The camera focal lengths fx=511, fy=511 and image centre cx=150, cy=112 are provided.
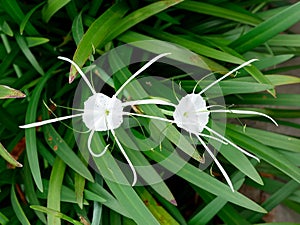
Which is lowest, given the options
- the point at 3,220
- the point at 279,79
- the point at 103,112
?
the point at 3,220

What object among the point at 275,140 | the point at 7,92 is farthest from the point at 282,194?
the point at 7,92

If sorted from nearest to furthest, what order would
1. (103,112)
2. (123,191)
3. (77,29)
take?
(103,112)
(123,191)
(77,29)

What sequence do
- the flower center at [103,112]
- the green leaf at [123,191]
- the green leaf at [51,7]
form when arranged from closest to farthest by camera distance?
the flower center at [103,112] < the green leaf at [123,191] < the green leaf at [51,7]

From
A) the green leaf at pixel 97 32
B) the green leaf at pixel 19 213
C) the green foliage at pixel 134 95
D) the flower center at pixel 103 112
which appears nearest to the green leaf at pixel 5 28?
the green foliage at pixel 134 95

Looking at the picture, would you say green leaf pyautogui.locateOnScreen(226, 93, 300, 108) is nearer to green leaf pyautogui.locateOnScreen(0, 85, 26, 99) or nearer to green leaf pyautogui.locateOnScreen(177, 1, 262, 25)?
green leaf pyautogui.locateOnScreen(177, 1, 262, 25)

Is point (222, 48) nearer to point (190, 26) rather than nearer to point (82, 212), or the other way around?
point (190, 26)

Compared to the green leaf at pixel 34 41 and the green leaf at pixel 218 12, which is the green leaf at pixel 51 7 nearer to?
the green leaf at pixel 34 41

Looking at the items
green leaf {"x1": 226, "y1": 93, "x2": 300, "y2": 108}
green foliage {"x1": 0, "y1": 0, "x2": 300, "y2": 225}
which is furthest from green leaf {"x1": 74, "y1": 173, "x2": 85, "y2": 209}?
green leaf {"x1": 226, "y1": 93, "x2": 300, "y2": 108}

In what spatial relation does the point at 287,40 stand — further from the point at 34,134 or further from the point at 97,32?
the point at 34,134
